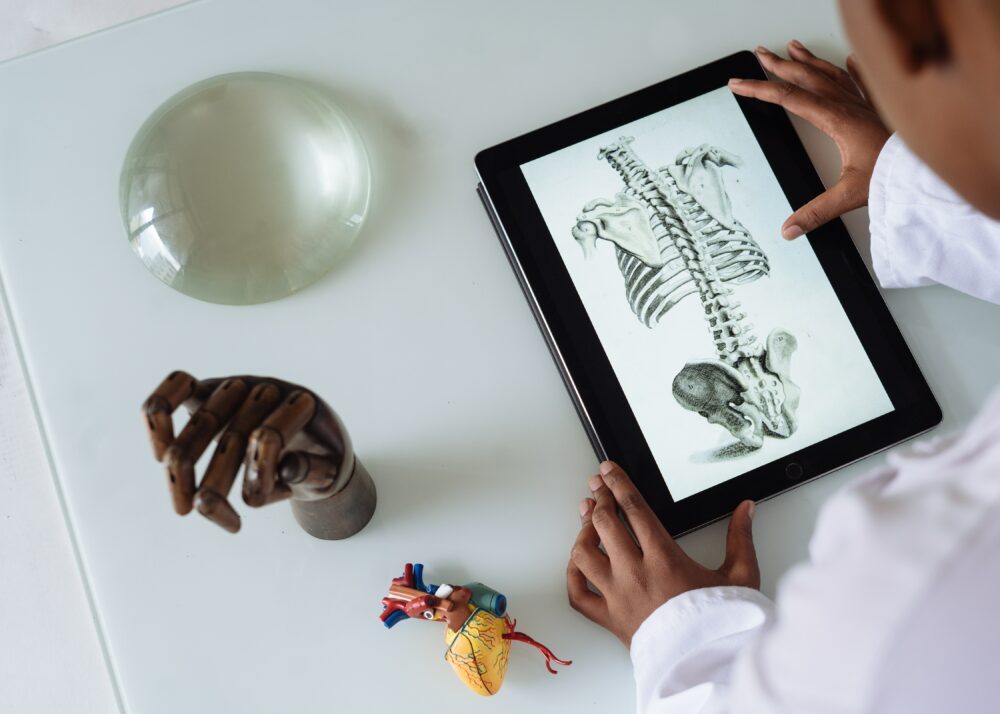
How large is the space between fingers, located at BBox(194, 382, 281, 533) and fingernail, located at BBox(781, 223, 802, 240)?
382mm

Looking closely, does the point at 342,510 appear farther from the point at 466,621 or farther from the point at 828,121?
the point at 828,121

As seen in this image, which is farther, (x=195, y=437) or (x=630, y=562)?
(x=630, y=562)

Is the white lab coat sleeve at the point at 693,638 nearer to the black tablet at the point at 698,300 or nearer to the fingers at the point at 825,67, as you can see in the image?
the black tablet at the point at 698,300

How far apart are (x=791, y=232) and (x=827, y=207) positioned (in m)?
0.03

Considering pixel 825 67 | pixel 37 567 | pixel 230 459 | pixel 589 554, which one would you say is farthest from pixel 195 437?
pixel 825 67

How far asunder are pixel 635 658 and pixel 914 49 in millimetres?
402

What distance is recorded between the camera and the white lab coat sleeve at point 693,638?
50 cm

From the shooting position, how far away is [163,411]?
1.32 feet

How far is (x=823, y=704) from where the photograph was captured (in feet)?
1.06

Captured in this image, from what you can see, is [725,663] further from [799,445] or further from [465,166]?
[465,166]

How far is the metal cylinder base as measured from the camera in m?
0.53

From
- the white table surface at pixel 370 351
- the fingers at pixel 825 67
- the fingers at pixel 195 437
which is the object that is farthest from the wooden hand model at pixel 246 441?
the fingers at pixel 825 67

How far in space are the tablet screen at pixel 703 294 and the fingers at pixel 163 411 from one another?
11.2 inches

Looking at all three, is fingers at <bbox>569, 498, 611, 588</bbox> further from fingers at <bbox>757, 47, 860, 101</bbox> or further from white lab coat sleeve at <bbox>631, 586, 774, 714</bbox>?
fingers at <bbox>757, 47, 860, 101</bbox>
